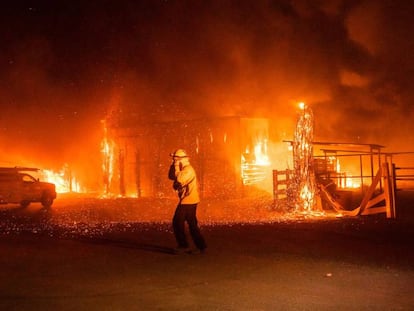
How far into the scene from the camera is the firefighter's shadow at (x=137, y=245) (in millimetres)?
8961

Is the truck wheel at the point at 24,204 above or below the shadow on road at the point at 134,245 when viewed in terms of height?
above

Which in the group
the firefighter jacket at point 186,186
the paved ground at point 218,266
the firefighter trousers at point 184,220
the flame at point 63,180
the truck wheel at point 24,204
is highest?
the flame at point 63,180

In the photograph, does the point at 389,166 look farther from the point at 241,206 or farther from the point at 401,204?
the point at 241,206

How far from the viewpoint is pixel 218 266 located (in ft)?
24.7

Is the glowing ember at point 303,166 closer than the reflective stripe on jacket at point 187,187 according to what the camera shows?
No

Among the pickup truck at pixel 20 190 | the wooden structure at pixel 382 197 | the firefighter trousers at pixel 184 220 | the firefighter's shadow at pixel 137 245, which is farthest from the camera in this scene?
the pickup truck at pixel 20 190

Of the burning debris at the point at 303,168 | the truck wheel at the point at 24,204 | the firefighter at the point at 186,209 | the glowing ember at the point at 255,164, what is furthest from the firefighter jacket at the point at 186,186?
the truck wheel at the point at 24,204

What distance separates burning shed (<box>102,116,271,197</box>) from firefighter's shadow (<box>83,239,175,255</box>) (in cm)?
1019

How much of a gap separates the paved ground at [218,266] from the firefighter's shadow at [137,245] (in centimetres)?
2

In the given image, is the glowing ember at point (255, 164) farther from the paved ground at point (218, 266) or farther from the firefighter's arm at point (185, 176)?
the firefighter's arm at point (185, 176)

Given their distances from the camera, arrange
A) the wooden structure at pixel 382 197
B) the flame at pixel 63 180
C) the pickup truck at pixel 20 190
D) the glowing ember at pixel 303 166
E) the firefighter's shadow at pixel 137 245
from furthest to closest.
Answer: the flame at pixel 63 180 → the pickup truck at pixel 20 190 → the glowing ember at pixel 303 166 → the wooden structure at pixel 382 197 → the firefighter's shadow at pixel 137 245

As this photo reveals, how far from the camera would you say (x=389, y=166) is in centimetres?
1353

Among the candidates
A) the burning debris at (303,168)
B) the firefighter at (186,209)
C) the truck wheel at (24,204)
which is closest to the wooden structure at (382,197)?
the burning debris at (303,168)

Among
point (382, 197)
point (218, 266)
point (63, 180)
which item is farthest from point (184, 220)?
point (63, 180)
